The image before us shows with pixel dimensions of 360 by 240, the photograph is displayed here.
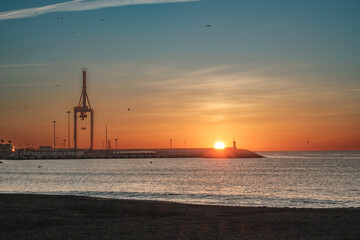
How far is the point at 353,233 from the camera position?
21.2 meters

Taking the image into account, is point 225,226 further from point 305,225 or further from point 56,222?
point 56,222

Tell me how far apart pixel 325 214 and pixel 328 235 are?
776cm

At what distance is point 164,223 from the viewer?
80.0ft

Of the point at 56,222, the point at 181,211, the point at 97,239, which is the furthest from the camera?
the point at 181,211

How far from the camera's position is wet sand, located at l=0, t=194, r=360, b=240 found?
2078 cm

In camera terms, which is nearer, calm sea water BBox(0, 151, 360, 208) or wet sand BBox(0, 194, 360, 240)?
wet sand BBox(0, 194, 360, 240)

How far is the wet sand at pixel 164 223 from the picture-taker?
818 inches

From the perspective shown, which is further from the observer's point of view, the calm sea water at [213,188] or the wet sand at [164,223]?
the calm sea water at [213,188]

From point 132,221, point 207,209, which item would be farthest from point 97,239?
point 207,209

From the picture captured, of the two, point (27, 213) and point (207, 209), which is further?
point (207, 209)

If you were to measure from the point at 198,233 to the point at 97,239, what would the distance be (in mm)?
4368

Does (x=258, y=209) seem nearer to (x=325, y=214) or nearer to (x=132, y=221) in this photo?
(x=325, y=214)

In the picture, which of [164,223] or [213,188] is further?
[213,188]

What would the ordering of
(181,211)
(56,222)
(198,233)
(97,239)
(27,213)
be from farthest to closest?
(181,211), (27,213), (56,222), (198,233), (97,239)
